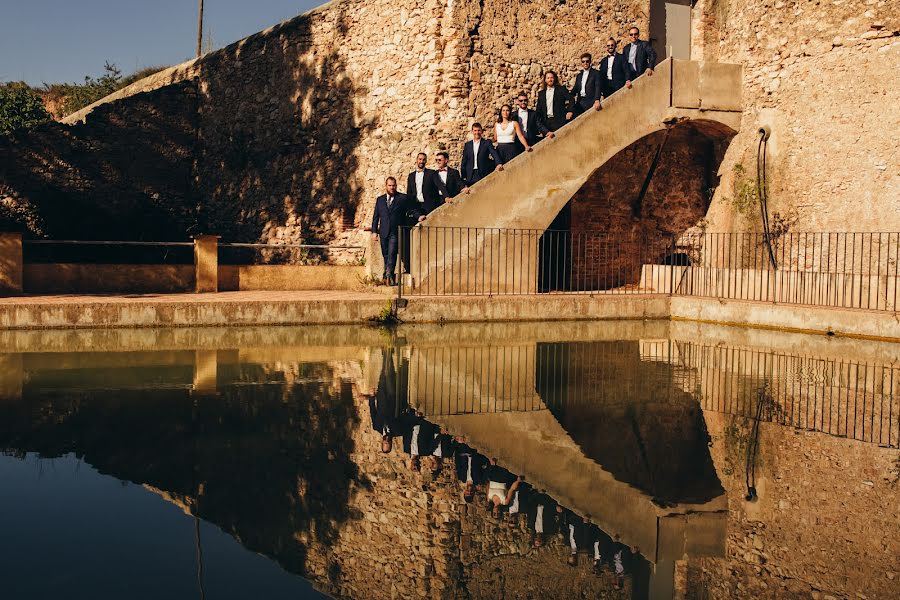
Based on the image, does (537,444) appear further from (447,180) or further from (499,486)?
(447,180)

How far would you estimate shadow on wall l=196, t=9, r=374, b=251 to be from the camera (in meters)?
19.2

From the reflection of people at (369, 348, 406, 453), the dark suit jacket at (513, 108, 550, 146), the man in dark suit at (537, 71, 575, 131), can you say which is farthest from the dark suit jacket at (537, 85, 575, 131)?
the reflection of people at (369, 348, 406, 453)

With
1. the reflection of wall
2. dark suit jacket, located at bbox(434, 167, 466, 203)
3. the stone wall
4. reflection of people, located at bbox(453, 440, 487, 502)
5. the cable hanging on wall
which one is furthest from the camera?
the cable hanging on wall

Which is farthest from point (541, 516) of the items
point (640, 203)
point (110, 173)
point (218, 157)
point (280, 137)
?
point (218, 157)

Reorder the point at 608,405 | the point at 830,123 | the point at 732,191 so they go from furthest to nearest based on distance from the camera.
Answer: the point at 732,191 → the point at 830,123 → the point at 608,405

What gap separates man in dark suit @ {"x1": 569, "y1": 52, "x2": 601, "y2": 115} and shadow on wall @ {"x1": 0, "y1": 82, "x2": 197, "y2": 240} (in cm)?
1143

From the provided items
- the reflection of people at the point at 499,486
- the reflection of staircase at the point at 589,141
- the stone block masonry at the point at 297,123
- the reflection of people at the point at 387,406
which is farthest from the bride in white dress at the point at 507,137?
the reflection of people at the point at 499,486

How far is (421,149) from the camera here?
1714cm

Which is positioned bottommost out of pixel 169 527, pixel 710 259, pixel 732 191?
pixel 169 527

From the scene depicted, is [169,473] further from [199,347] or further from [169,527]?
[199,347]

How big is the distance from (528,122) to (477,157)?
1.21m

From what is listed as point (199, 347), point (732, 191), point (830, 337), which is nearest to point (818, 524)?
point (199, 347)

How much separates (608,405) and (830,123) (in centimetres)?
1003

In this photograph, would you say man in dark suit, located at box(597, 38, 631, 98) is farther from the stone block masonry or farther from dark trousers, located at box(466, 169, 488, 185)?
dark trousers, located at box(466, 169, 488, 185)
